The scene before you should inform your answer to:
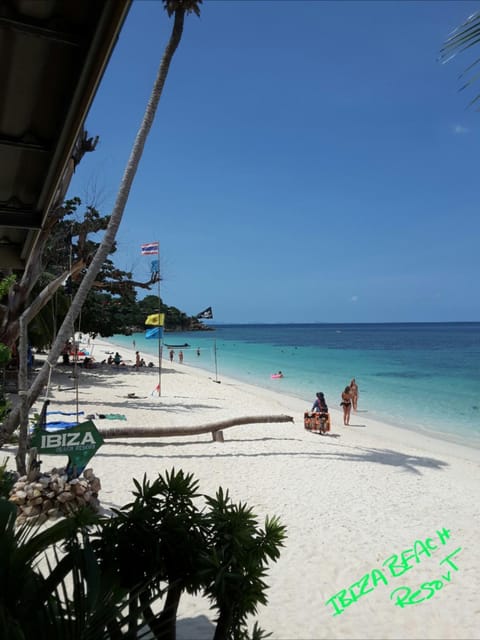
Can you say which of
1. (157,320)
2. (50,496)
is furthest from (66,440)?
(157,320)

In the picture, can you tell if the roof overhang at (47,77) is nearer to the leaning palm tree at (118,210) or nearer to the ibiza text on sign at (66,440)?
the ibiza text on sign at (66,440)

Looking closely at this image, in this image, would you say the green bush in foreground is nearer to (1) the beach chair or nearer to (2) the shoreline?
(1) the beach chair

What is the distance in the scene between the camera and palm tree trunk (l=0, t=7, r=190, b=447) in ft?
26.8

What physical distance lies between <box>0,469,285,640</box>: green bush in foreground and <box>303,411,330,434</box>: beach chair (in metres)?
12.4

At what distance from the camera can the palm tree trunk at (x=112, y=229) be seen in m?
8.16

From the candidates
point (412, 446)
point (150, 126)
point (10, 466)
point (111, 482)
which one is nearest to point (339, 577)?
point (111, 482)

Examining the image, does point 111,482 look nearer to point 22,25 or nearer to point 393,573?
point 393,573

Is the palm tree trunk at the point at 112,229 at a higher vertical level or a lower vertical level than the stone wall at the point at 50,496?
higher

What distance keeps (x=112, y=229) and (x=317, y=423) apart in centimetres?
960

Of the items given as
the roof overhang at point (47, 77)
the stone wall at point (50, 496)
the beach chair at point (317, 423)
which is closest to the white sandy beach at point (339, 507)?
the beach chair at point (317, 423)

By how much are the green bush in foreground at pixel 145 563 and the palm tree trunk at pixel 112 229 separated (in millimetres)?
5656

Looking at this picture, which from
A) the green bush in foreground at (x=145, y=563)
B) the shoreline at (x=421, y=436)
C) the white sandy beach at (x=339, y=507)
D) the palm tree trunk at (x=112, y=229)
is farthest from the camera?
the shoreline at (x=421, y=436)

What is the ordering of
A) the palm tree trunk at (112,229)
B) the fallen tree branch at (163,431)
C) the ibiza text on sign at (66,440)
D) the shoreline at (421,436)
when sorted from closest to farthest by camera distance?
the ibiza text on sign at (66,440) → the palm tree trunk at (112,229) → the fallen tree branch at (163,431) → the shoreline at (421,436)

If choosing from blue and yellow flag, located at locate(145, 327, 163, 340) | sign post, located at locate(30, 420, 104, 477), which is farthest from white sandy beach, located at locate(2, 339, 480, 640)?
blue and yellow flag, located at locate(145, 327, 163, 340)
